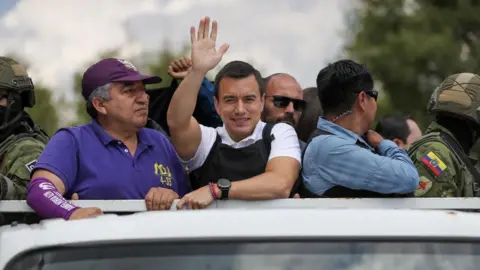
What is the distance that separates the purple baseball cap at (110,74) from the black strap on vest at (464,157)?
57.0 inches

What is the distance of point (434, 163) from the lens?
16.8 feet

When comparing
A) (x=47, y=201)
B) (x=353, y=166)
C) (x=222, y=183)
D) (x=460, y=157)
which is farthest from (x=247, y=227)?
(x=460, y=157)

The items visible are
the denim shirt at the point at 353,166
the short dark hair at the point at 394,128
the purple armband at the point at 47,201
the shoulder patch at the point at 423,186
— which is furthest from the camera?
the short dark hair at the point at 394,128

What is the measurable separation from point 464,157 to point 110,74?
1.69 metres

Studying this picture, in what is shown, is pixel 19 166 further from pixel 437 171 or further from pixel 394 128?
pixel 394 128

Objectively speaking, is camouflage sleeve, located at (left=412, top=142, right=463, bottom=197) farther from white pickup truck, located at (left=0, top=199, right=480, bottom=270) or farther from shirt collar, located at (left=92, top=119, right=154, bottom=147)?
white pickup truck, located at (left=0, top=199, right=480, bottom=270)

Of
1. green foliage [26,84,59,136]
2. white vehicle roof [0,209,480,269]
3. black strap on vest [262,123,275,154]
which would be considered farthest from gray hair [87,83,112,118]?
green foliage [26,84,59,136]

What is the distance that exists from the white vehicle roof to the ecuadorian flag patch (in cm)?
214

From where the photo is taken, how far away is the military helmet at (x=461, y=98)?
5465mm

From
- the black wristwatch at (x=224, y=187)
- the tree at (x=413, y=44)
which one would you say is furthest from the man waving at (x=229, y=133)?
the tree at (x=413, y=44)

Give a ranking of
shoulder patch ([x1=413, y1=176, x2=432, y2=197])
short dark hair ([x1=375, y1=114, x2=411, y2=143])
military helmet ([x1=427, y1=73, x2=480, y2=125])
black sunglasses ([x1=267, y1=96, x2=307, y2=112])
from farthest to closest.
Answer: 1. short dark hair ([x1=375, y1=114, x2=411, y2=143])
2. black sunglasses ([x1=267, y1=96, x2=307, y2=112])
3. military helmet ([x1=427, y1=73, x2=480, y2=125])
4. shoulder patch ([x1=413, y1=176, x2=432, y2=197])

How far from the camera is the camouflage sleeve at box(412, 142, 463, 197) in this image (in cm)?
500

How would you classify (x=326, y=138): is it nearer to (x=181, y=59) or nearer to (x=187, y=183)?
(x=187, y=183)

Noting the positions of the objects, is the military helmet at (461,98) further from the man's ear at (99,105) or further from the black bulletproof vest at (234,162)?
the man's ear at (99,105)
